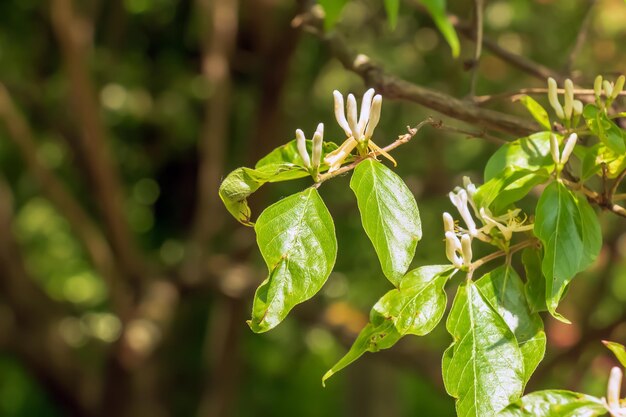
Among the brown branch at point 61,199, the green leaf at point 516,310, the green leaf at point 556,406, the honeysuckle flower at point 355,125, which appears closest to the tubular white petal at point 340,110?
the honeysuckle flower at point 355,125

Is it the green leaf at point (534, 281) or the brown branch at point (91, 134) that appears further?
the brown branch at point (91, 134)

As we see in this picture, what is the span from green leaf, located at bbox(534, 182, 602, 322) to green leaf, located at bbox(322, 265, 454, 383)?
10 centimetres

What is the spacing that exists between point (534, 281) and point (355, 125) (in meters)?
0.26

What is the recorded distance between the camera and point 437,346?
396 centimetres

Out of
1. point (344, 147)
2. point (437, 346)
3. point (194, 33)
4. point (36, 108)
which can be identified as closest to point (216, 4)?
point (194, 33)

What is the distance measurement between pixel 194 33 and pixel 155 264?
1.12 metres

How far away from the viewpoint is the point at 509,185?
0.95 m

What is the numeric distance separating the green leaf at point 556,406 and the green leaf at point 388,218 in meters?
0.16

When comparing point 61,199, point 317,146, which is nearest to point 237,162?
point 61,199

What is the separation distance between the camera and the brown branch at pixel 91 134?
305 cm

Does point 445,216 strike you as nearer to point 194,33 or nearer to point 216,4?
point 216,4

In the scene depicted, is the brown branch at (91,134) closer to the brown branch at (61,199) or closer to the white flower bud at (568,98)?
the brown branch at (61,199)

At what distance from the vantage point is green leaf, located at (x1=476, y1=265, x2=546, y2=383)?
3.05 feet

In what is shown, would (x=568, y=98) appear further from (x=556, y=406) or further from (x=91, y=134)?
(x=91, y=134)
